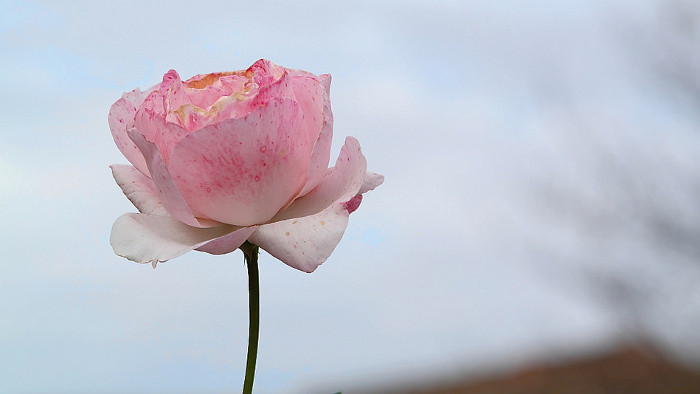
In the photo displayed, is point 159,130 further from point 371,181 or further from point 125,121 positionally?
point 371,181

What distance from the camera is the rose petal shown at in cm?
70

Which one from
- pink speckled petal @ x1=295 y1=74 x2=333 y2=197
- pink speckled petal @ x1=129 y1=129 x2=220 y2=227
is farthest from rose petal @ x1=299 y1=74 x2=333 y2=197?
pink speckled petal @ x1=129 y1=129 x2=220 y2=227

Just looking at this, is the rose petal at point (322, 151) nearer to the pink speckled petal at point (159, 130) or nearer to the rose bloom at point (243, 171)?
the rose bloom at point (243, 171)

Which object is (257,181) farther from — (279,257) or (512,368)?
(512,368)

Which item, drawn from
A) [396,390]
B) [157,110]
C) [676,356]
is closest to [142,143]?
[157,110]

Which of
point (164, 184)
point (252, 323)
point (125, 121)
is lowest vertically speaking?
point (252, 323)

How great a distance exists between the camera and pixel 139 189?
2.47 ft


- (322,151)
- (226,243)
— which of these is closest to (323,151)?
(322,151)

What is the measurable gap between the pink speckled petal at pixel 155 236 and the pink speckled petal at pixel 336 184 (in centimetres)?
6

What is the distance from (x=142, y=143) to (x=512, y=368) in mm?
4845

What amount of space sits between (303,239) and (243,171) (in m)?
0.08

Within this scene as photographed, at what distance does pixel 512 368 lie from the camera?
521 centimetres

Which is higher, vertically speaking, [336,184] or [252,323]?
[336,184]

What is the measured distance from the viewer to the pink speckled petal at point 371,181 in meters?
0.75
